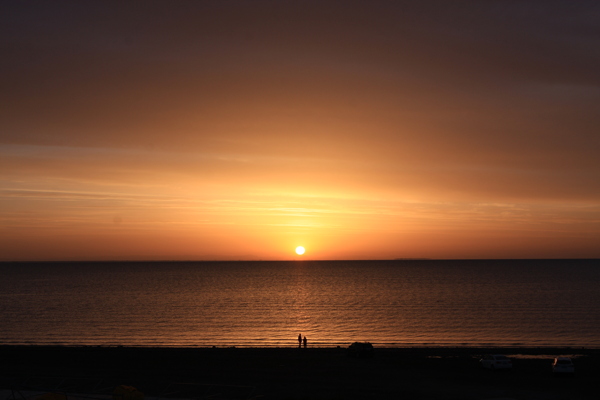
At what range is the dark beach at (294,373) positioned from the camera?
35.6 metres

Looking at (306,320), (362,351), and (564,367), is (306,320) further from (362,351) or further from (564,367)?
(564,367)

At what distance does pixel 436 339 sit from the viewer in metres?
76.0

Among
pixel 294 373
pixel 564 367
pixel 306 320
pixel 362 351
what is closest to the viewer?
pixel 564 367

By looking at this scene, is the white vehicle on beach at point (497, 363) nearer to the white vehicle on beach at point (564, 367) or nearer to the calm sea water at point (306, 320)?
the white vehicle on beach at point (564, 367)

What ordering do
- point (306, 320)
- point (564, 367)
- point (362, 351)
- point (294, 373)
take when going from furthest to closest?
point (306, 320), point (362, 351), point (294, 373), point (564, 367)

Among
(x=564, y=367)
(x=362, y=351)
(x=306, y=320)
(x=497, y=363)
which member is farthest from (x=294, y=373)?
(x=306, y=320)

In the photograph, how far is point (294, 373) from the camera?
1667 inches

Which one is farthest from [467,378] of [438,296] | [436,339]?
[438,296]

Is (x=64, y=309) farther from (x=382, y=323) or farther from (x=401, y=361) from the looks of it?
(x=401, y=361)

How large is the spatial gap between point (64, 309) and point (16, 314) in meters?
11.2

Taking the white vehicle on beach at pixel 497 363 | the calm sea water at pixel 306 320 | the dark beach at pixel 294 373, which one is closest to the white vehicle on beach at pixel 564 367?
the dark beach at pixel 294 373

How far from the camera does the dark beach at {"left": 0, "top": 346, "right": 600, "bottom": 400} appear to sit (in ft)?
117

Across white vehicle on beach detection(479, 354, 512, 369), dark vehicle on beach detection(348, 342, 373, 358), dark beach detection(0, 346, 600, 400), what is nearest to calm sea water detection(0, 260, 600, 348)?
dark beach detection(0, 346, 600, 400)

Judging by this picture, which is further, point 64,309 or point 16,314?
point 64,309
